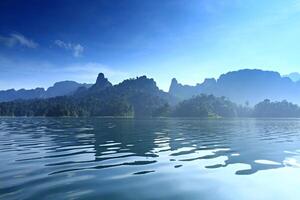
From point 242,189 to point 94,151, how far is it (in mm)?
15199

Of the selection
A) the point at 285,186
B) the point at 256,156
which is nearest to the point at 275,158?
the point at 256,156

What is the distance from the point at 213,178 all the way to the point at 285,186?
3499 millimetres

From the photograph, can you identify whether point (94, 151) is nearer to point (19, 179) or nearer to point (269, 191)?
point (19, 179)

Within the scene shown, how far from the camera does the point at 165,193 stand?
42.9ft

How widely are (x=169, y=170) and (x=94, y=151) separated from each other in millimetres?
10072

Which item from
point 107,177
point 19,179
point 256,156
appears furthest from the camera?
point 256,156

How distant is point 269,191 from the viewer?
543 inches

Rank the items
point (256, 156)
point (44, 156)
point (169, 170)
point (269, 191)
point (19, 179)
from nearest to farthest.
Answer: point (269, 191), point (19, 179), point (169, 170), point (44, 156), point (256, 156)

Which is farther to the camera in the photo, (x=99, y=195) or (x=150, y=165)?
(x=150, y=165)

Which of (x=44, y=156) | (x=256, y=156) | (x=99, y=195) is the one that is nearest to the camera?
(x=99, y=195)

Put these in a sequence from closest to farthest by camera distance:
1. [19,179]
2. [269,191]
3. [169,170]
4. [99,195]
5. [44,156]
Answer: [99,195], [269,191], [19,179], [169,170], [44,156]

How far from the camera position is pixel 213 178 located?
1614cm

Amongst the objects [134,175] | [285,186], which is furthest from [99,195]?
[285,186]

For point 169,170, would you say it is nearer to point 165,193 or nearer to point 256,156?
point 165,193
